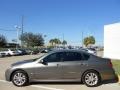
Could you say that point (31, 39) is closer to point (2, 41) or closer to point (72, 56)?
point (2, 41)

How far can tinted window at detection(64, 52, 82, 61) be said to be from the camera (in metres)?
11.4

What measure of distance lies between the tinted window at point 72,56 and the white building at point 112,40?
22332mm

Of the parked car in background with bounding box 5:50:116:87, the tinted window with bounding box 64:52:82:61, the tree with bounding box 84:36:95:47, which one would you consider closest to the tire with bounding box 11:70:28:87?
the parked car in background with bounding box 5:50:116:87

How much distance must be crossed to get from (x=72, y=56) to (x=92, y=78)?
1.22 meters

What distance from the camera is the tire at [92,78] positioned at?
11094 mm

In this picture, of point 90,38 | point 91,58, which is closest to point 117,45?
point 91,58

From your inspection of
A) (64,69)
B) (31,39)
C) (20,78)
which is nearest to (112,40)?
(64,69)

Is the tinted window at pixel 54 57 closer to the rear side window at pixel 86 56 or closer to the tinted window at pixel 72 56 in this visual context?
the tinted window at pixel 72 56

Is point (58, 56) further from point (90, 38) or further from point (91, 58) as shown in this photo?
point (90, 38)

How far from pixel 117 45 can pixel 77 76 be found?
76.4 ft

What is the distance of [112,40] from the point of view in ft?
114

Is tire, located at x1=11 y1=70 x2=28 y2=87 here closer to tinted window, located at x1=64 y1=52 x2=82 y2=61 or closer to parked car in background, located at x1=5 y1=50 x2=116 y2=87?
parked car in background, located at x1=5 y1=50 x2=116 y2=87

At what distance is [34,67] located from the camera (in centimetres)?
1127

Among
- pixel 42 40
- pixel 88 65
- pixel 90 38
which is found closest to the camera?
pixel 88 65
